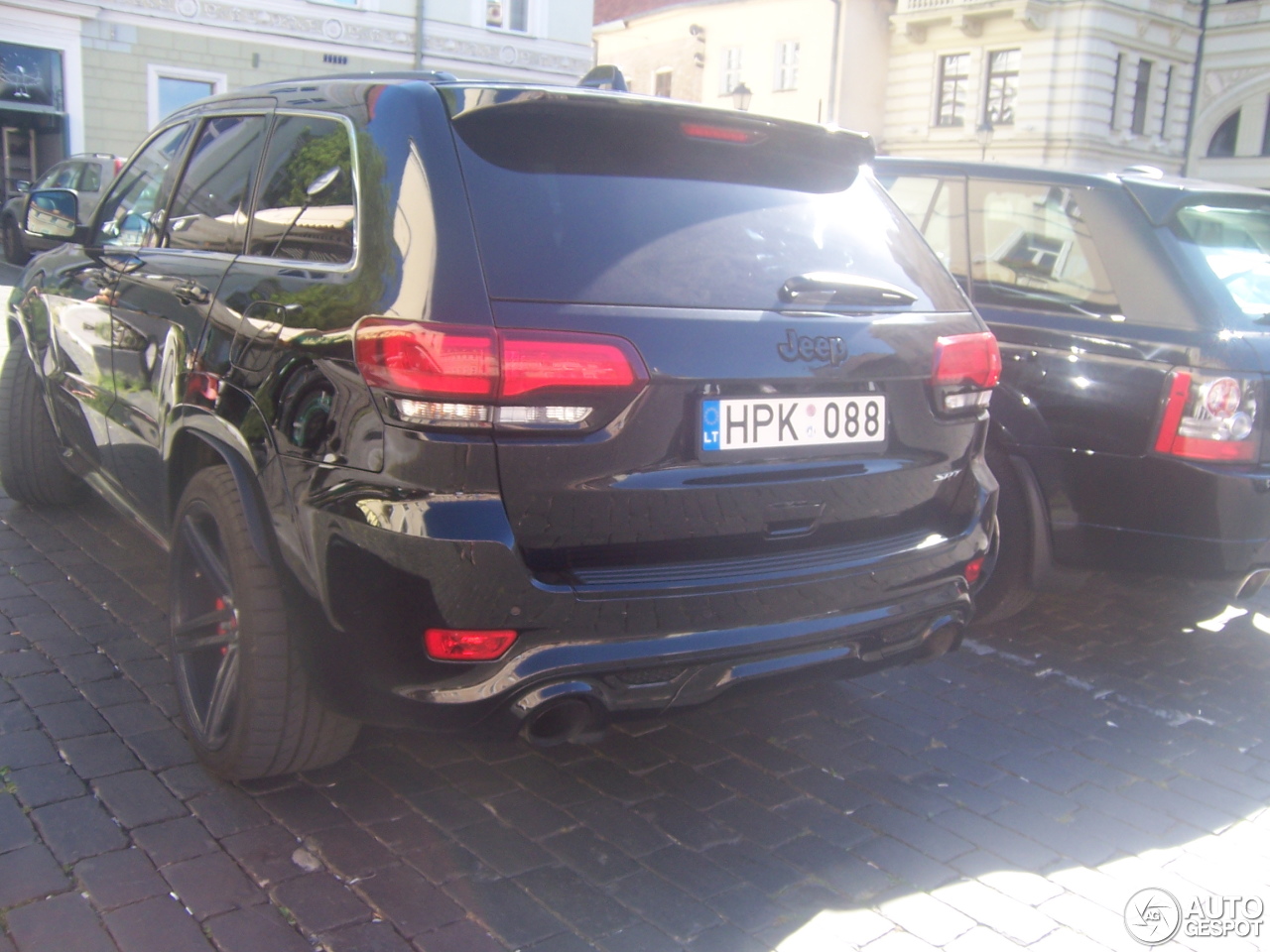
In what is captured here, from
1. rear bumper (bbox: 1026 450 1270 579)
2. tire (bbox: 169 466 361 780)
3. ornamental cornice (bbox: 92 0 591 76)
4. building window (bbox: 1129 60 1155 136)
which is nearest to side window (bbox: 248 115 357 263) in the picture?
tire (bbox: 169 466 361 780)

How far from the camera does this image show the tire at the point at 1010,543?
415 centimetres

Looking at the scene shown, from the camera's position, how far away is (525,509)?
7.59 feet

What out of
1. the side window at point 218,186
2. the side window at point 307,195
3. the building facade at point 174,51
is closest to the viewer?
the side window at point 307,195

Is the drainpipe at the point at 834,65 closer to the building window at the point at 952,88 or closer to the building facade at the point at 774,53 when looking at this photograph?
the building facade at the point at 774,53

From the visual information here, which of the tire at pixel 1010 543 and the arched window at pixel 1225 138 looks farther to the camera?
the arched window at pixel 1225 138

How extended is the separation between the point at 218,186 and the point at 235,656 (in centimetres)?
139

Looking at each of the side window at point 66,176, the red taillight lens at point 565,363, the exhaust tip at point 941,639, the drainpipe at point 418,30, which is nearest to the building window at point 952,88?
the drainpipe at point 418,30

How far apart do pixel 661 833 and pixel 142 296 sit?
216 cm

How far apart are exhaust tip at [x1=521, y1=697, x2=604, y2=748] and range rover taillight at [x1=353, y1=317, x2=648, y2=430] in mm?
591

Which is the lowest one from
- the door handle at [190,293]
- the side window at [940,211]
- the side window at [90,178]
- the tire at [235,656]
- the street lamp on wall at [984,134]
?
the tire at [235,656]

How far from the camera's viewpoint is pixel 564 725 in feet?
8.03

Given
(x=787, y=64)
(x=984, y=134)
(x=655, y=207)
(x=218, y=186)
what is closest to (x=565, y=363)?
(x=655, y=207)

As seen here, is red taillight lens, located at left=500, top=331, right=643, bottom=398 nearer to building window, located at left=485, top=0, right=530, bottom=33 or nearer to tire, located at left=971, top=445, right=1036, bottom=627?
tire, located at left=971, top=445, right=1036, bottom=627

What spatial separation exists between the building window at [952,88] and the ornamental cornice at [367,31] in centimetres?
1374
